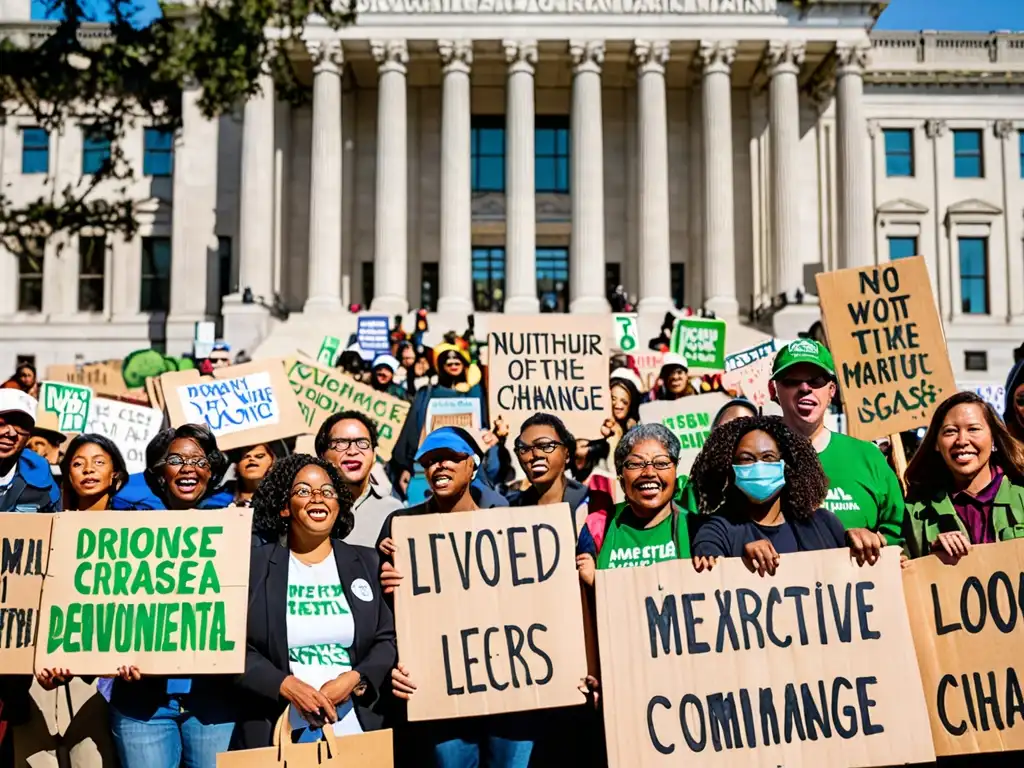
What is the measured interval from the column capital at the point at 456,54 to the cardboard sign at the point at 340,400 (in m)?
25.3

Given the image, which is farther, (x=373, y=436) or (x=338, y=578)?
(x=373, y=436)

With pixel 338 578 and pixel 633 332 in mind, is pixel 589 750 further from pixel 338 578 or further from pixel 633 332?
pixel 633 332

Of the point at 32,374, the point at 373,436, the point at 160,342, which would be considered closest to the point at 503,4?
the point at 160,342

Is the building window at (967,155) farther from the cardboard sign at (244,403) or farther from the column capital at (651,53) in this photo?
the cardboard sign at (244,403)

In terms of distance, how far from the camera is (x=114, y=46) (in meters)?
18.0

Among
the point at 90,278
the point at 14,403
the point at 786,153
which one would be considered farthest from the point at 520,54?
the point at 14,403

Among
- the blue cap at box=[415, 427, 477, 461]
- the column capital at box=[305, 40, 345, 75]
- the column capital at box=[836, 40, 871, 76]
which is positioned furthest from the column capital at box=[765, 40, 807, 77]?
the blue cap at box=[415, 427, 477, 461]

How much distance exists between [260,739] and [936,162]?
133 ft

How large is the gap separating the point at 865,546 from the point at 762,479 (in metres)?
0.52

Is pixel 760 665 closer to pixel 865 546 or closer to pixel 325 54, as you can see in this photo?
pixel 865 546

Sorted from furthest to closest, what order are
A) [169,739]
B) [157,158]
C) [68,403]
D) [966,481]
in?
[157,158], [68,403], [966,481], [169,739]

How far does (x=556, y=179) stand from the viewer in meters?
39.1

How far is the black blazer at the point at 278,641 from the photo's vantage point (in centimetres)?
482

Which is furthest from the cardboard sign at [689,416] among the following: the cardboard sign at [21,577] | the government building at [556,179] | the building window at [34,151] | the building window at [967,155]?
the building window at [34,151]
